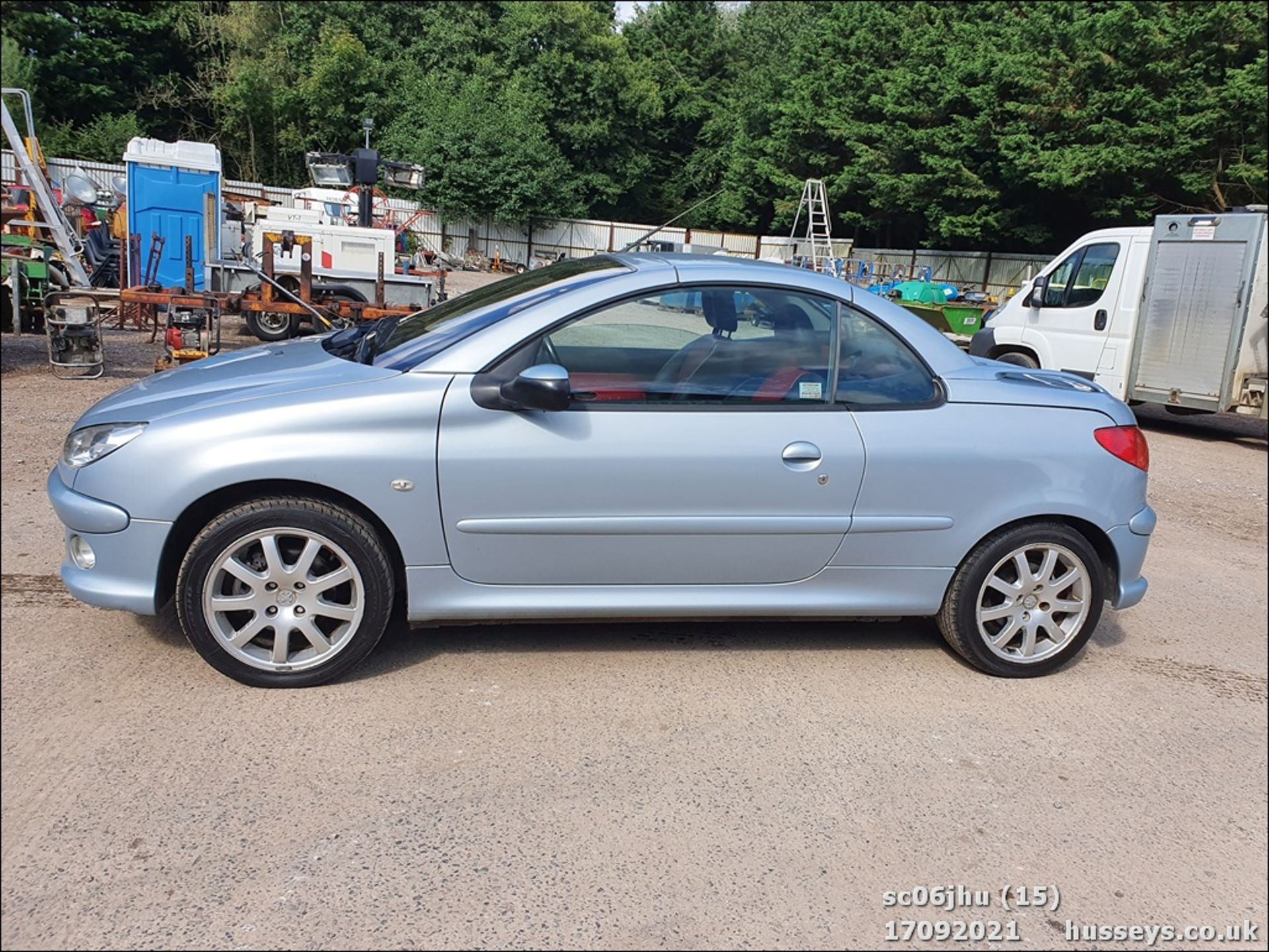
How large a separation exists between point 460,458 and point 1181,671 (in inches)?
134

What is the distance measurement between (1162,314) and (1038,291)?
137 centimetres

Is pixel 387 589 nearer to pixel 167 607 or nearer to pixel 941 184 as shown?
pixel 167 607

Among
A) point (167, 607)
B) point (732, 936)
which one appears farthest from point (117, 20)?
point (732, 936)

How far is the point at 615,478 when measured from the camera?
3768 mm

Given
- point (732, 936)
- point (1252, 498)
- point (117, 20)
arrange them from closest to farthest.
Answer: point (732, 936), point (1252, 498), point (117, 20)

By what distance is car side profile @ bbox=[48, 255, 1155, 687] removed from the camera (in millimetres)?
3590

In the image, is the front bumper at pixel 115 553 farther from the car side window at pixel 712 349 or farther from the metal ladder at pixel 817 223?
the metal ladder at pixel 817 223

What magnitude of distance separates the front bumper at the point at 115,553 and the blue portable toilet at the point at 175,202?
11.7m

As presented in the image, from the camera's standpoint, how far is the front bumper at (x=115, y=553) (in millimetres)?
3529

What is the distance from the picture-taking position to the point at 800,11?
47.3m

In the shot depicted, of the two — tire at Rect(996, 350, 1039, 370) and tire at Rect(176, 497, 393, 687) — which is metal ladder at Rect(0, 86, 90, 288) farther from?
tire at Rect(996, 350, 1039, 370)

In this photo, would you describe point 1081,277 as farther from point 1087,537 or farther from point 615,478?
point 615,478

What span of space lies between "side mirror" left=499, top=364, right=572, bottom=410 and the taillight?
2332 mm

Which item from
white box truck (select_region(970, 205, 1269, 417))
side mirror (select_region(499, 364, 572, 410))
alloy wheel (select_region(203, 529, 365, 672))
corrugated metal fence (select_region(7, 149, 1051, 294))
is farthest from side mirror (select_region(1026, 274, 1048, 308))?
corrugated metal fence (select_region(7, 149, 1051, 294))
